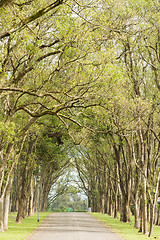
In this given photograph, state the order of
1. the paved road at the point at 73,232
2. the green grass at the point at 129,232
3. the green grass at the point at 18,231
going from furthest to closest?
1. the green grass at the point at 129,232
2. the paved road at the point at 73,232
3. the green grass at the point at 18,231

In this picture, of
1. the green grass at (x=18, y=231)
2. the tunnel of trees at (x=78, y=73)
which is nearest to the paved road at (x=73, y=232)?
the green grass at (x=18, y=231)

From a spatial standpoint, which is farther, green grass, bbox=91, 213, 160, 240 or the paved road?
green grass, bbox=91, 213, 160, 240

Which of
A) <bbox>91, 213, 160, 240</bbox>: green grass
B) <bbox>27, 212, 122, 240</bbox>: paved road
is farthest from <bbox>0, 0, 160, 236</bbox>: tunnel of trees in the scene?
<bbox>27, 212, 122, 240</bbox>: paved road

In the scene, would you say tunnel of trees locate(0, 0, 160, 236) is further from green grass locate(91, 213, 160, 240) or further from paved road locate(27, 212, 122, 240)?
paved road locate(27, 212, 122, 240)

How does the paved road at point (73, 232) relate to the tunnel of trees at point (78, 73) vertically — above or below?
below

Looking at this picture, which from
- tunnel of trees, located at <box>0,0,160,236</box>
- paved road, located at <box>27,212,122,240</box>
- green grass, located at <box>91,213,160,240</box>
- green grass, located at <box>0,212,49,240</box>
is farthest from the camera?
green grass, located at <box>91,213,160,240</box>

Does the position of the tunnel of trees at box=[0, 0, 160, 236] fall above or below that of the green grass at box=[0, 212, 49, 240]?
above

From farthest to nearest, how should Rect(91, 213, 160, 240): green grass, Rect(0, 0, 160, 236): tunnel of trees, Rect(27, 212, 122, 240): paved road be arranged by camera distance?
1. Rect(91, 213, 160, 240): green grass
2. Rect(27, 212, 122, 240): paved road
3. Rect(0, 0, 160, 236): tunnel of trees

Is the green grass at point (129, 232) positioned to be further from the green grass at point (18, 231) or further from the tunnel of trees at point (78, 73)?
the green grass at point (18, 231)

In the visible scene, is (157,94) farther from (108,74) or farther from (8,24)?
(8,24)

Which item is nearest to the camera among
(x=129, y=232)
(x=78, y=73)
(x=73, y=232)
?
(x=78, y=73)

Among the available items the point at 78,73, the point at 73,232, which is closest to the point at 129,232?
the point at 73,232

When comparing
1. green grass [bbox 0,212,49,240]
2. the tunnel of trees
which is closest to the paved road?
green grass [bbox 0,212,49,240]

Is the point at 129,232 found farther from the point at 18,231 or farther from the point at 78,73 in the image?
the point at 78,73
